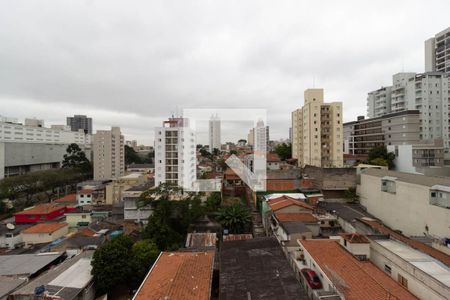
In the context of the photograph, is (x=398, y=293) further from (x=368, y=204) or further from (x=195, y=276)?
(x=368, y=204)

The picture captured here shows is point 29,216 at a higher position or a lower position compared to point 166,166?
lower

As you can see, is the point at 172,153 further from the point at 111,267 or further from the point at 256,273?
the point at 256,273

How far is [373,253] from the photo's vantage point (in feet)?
32.9

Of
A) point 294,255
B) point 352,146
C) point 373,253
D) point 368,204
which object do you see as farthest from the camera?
point 352,146

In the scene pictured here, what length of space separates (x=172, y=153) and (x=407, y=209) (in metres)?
19.4

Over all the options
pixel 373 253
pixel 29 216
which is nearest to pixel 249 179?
pixel 373 253

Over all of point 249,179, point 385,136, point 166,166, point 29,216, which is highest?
point 385,136

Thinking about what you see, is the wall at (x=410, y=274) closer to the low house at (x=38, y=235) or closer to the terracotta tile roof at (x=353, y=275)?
the terracotta tile roof at (x=353, y=275)

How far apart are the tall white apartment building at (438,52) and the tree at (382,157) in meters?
25.1

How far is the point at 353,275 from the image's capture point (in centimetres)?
823

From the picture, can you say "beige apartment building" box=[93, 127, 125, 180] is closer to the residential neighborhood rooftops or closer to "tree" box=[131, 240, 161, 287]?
"tree" box=[131, 240, 161, 287]

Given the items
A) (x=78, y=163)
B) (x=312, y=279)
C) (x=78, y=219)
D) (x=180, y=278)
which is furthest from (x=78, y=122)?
(x=312, y=279)

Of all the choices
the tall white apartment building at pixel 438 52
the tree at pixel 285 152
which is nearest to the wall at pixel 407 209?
the tree at pixel 285 152

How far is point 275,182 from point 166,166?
10.9 metres
